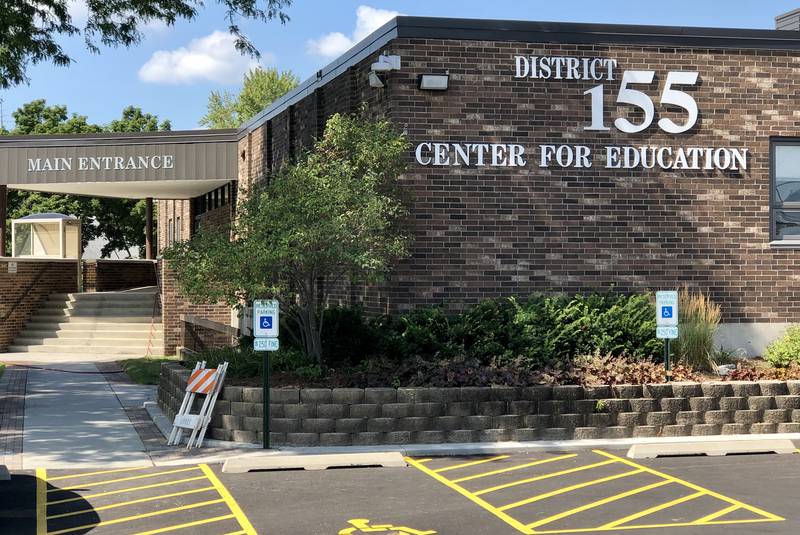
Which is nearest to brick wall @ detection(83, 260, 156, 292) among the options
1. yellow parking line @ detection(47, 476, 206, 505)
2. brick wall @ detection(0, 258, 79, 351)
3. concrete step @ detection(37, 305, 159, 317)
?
brick wall @ detection(0, 258, 79, 351)

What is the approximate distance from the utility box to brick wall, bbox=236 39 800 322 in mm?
18216

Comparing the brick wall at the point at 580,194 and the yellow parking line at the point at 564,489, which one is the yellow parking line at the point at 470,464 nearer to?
the yellow parking line at the point at 564,489

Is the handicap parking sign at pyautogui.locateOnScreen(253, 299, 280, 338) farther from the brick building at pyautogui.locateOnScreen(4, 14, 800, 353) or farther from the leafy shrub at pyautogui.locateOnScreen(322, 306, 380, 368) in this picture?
the brick building at pyautogui.locateOnScreen(4, 14, 800, 353)

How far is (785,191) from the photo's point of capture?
15.9 m

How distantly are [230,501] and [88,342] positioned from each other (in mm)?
18385

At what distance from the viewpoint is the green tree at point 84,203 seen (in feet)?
156

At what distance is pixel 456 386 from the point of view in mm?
12250

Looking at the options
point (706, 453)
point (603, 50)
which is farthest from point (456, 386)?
point (603, 50)

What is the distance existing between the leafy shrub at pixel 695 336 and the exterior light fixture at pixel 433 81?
4804 millimetres

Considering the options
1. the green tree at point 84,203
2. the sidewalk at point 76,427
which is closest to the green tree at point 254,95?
the green tree at point 84,203

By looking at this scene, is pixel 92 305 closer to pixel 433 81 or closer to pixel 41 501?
pixel 433 81

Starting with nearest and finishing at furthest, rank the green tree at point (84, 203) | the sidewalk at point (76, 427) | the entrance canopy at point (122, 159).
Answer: the sidewalk at point (76, 427) < the entrance canopy at point (122, 159) < the green tree at point (84, 203)

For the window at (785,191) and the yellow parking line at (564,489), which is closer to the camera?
the yellow parking line at (564,489)

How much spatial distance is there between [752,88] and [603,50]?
8.43 ft
